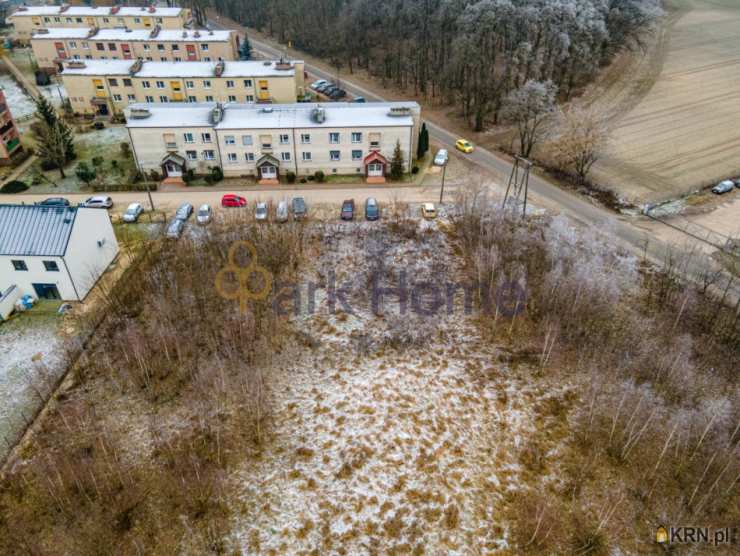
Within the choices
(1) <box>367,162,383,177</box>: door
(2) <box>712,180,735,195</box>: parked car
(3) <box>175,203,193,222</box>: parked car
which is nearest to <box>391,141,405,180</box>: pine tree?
(1) <box>367,162,383,177</box>: door

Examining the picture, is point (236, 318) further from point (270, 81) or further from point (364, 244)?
point (270, 81)

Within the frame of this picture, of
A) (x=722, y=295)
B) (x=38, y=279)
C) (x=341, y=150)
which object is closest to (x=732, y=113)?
(x=722, y=295)

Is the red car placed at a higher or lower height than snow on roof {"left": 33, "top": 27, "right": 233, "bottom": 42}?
lower

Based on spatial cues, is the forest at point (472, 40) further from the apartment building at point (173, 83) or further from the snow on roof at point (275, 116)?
the apartment building at point (173, 83)

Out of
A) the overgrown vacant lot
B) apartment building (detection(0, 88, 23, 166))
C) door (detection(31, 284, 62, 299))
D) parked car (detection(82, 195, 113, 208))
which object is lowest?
the overgrown vacant lot

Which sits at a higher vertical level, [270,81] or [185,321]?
[270,81]

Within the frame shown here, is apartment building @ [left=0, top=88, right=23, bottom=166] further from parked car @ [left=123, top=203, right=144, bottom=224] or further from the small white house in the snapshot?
the small white house

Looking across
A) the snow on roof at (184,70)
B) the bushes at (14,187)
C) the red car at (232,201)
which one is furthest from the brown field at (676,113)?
the bushes at (14,187)
